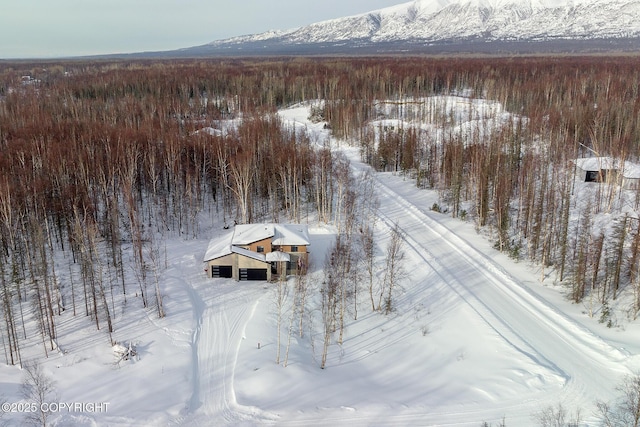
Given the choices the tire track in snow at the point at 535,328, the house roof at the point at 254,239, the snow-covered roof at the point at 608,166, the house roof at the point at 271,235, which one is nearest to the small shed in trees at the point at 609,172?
the snow-covered roof at the point at 608,166

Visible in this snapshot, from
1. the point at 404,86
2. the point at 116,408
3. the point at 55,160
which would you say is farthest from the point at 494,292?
the point at 404,86

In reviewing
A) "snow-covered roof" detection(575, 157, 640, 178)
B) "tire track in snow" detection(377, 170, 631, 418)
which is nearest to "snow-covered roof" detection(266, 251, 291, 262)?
"tire track in snow" detection(377, 170, 631, 418)

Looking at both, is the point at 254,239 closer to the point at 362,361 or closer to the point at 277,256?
the point at 277,256

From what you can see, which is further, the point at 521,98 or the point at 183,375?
the point at 521,98

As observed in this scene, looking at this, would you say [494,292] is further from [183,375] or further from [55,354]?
[55,354]

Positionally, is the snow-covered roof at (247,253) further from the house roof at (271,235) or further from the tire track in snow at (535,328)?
the tire track in snow at (535,328)

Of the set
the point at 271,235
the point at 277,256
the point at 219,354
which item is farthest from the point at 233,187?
the point at 219,354
